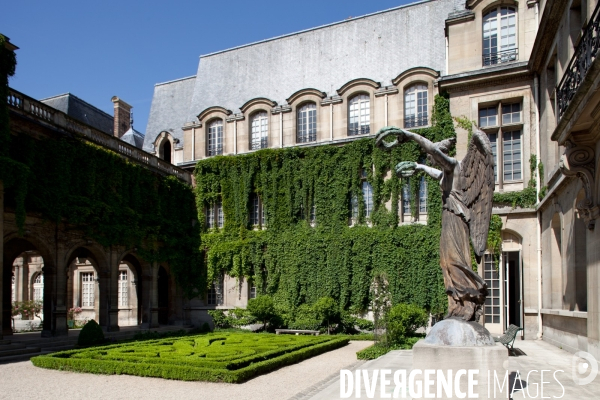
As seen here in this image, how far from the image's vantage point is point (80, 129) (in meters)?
22.2

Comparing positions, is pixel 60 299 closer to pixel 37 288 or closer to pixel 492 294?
pixel 492 294

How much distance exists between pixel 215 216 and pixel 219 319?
5366mm

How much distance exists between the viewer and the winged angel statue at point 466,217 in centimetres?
734

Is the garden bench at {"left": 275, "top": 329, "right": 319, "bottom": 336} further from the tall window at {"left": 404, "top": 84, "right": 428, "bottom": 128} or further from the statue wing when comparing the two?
the statue wing

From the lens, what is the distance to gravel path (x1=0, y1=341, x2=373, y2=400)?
10.5 metres

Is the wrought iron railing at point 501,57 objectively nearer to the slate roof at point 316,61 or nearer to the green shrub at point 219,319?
the slate roof at point 316,61

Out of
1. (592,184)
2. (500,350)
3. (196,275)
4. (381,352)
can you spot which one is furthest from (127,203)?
(500,350)

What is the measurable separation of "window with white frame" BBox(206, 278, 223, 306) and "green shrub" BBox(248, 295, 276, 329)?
4335 mm

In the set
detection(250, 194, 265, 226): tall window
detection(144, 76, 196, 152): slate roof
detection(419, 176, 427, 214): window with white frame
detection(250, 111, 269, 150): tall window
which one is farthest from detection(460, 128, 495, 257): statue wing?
detection(144, 76, 196, 152): slate roof

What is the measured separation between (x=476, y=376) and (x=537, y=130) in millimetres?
14960

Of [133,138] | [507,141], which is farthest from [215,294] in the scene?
[507,141]

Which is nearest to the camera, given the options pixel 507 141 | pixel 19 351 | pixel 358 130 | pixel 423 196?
pixel 19 351

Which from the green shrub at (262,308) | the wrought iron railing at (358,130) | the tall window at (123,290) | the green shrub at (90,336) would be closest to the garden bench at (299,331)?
the green shrub at (262,308)

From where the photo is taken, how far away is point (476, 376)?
658 cm
